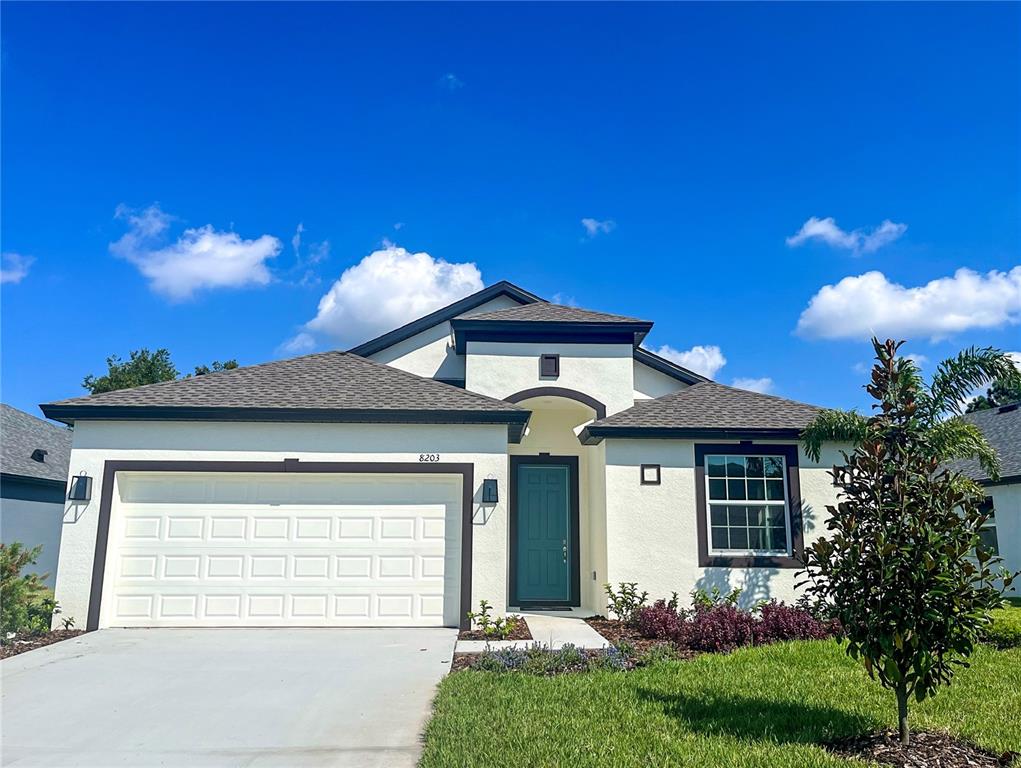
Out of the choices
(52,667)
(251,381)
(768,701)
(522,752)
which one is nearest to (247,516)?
(251,381)

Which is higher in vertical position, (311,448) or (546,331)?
(546,331)

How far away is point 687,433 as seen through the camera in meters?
11.5

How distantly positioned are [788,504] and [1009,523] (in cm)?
624

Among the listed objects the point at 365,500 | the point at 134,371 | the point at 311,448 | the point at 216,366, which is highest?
the point at 216,366

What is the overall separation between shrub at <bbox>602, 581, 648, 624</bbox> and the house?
0.17 metres

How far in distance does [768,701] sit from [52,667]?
7.87 m

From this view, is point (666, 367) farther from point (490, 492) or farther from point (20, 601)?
point (20, 601)

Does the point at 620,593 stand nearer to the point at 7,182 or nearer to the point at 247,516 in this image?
the point at 247,516

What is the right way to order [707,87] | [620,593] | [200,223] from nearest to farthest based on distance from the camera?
[620,593] → [707,87] → [200,223]

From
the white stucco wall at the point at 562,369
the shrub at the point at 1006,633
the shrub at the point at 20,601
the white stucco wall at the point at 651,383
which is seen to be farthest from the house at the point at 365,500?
the shrub at the point at 1006,633

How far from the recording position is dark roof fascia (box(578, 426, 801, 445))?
11.4 meters

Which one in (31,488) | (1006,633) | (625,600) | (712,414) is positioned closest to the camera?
(1006,633)

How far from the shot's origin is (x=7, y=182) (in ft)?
37.7

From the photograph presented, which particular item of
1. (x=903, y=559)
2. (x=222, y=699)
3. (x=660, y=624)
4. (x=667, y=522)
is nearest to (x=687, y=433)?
(x=667, y=522)
